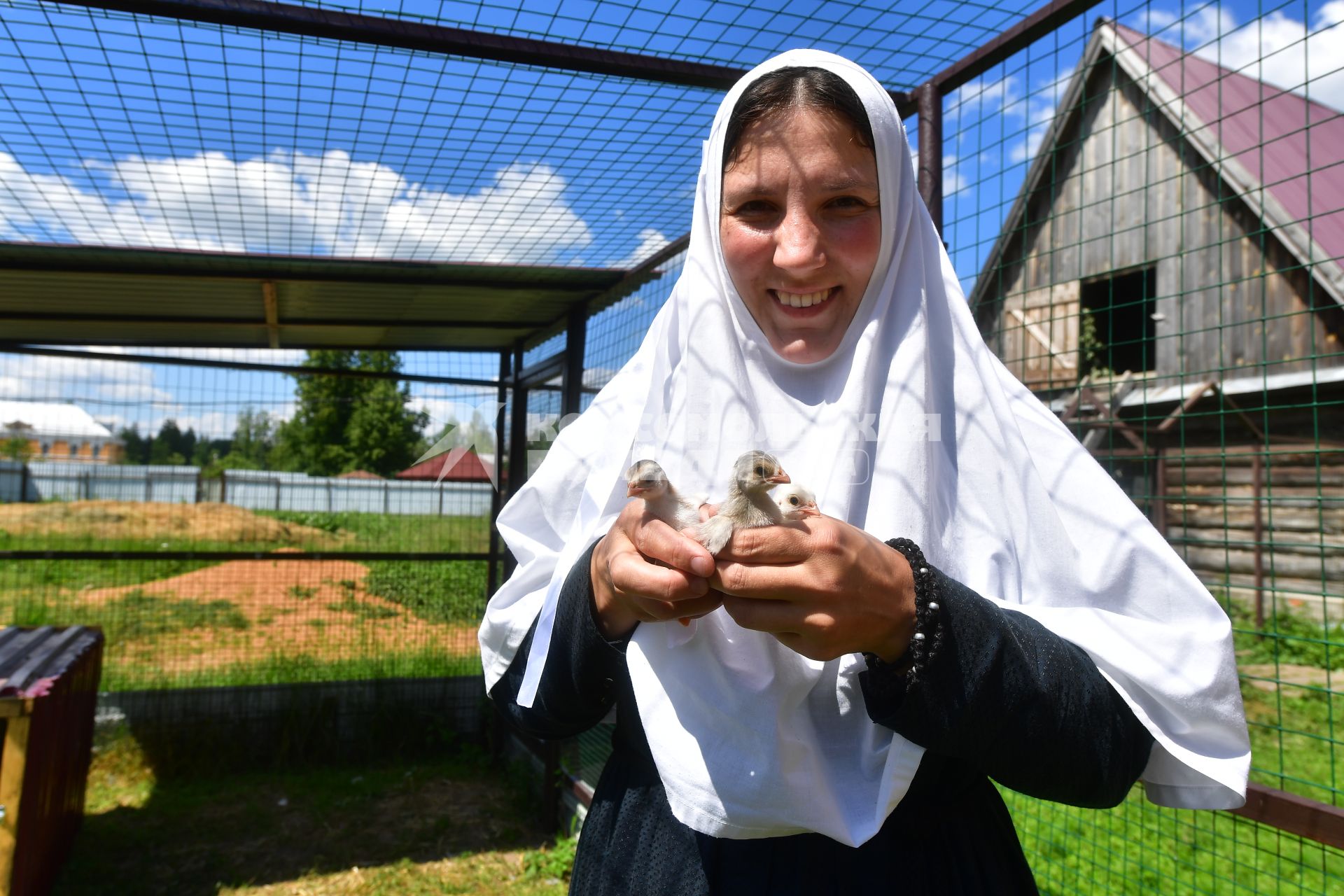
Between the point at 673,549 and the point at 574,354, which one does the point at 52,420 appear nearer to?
the point at 574,354

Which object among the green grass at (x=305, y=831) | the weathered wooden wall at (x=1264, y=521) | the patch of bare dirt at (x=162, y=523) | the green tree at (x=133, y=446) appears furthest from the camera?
the weathered wooden wall at (x=1264, y=521)

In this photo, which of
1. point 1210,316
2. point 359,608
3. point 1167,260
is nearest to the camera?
point 359,608

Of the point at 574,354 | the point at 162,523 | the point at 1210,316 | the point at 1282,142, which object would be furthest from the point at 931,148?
the point at 1282,142

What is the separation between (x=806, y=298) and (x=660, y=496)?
19.0 inches

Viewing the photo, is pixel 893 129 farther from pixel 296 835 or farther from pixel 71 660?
pixel 296 835

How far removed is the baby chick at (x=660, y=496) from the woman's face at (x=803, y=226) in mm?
406

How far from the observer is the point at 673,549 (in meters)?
1.08

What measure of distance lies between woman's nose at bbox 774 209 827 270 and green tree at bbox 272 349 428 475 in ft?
15.2

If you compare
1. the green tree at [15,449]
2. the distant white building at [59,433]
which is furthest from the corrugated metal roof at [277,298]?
the green tree at [15,449]

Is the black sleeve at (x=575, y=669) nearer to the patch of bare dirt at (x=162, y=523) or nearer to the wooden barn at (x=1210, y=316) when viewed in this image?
the patch of bare dirt at (x=162, y=523)

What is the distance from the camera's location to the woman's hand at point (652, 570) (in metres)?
1.08

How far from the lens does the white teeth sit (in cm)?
141

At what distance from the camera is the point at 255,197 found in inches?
164

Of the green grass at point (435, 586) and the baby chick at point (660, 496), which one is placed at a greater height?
the baby chick at point (660, 496)
